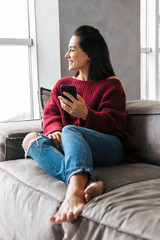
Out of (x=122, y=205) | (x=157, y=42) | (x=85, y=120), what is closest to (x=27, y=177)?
(x=85, y=120)

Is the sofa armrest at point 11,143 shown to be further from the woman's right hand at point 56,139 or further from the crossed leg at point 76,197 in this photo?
the crossed leg at point 76,197

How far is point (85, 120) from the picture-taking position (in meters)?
1.89

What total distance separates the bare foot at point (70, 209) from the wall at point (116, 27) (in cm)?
169

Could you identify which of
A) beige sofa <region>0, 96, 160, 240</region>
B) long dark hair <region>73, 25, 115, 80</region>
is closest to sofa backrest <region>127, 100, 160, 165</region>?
beige sofa <region>0, 96, 160, 240</region>

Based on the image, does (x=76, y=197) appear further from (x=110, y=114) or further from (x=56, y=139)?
(x=110, y=114)

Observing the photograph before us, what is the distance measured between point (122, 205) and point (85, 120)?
770 mm

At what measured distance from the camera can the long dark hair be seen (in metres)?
2.04

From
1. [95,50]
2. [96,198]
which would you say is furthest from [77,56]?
[96,198]

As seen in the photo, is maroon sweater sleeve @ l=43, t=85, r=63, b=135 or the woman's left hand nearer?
the woman's left hand

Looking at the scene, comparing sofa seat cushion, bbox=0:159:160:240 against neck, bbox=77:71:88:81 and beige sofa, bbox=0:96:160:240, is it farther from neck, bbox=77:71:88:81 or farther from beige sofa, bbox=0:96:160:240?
neck, bbox=77:71:88:81

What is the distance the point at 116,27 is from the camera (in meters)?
3.32

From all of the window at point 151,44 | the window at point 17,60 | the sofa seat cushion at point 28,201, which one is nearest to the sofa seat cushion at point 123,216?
the sofa seat cushion at point 28,201

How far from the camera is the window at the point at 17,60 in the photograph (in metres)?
2.98

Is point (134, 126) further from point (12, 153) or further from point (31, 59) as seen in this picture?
point (31, 59)
